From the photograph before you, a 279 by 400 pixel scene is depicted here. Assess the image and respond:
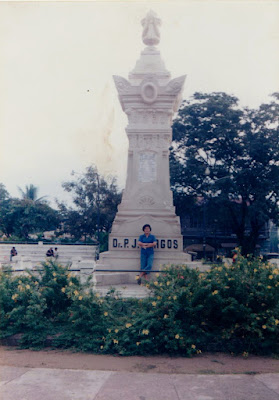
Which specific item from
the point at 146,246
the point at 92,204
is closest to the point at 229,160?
the point at 92,204

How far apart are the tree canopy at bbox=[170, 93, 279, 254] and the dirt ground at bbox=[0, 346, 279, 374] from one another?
2287cm

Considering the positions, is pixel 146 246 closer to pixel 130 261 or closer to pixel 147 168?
pixel 130 261

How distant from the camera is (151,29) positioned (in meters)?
14.9

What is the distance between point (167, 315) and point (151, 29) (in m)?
11.3

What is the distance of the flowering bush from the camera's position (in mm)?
6438

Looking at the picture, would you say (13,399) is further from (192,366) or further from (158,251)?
(158,251)

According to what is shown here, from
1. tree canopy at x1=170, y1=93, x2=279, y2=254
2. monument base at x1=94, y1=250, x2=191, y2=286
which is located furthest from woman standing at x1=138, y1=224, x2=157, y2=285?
tree canopy at x1=170, y1=93, x2=279, y2=254

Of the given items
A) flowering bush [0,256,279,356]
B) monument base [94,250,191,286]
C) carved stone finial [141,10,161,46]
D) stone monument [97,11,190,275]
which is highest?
carved stone finial [141,10,161,46]

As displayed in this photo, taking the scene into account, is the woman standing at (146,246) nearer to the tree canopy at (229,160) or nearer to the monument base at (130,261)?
the monument base at (130,261)

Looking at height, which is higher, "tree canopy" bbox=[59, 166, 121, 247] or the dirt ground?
"tree canopy" bbox=[59, 166, 121, 247]

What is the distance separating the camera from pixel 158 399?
457cm

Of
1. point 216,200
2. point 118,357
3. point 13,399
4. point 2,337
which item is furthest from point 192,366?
point 216,200

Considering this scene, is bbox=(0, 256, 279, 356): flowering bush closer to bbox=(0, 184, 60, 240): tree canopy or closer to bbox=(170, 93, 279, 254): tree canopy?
bbox=(170, 93, 279, 254): tree canopy

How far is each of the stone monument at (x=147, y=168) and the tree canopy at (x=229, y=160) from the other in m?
14.9
